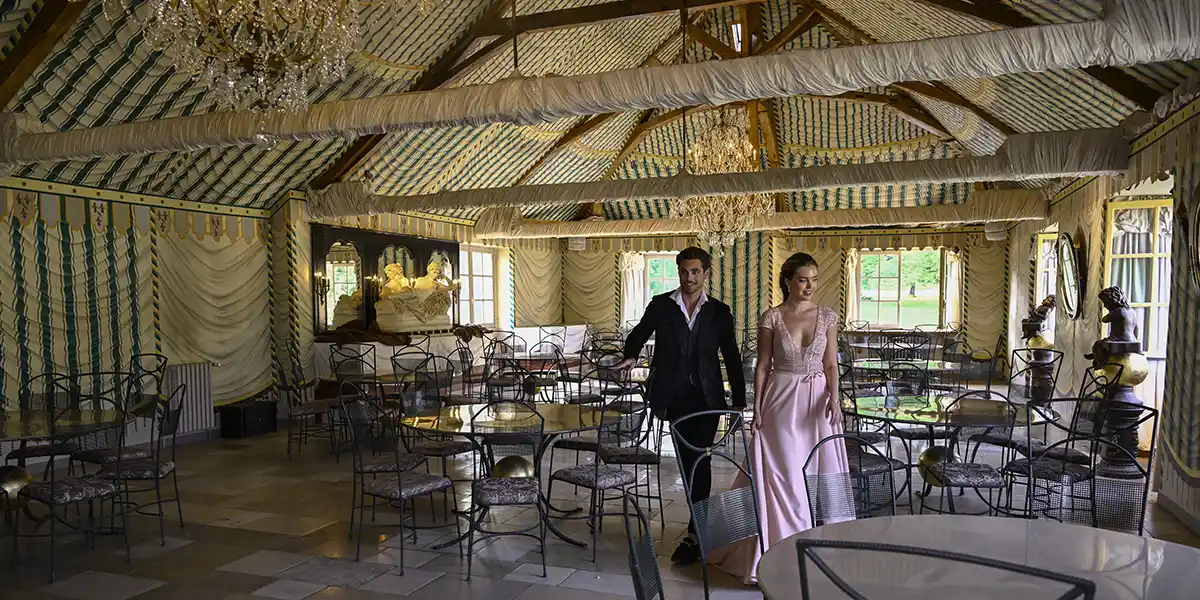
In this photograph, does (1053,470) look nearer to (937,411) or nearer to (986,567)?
(937,411)

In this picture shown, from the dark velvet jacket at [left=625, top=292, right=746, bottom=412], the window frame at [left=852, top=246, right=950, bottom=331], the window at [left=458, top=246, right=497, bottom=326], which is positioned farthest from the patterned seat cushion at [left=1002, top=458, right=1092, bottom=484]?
the window frame at [left=852, top=246, right=950, bottom=331]

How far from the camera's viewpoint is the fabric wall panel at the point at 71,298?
7.13m

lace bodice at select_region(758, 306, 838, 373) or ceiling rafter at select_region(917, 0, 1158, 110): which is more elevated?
ceiling rafter at select_region(917, 0, 1158, 110)

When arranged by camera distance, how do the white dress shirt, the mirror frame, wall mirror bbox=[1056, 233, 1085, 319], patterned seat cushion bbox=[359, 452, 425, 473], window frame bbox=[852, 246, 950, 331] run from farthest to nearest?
window frame bbox=[852, 246, 950, 331], wall mirror bbox=[1056, 233, 1085, 319], the mirror frame, patterned seat cushion bbox=[359, 452, 425, 473], the white dress shirt

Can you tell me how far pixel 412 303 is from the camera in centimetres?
1161

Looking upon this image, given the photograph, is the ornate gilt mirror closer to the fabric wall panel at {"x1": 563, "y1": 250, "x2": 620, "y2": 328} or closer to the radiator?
the radiator

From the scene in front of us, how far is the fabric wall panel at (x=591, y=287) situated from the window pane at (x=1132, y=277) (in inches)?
425

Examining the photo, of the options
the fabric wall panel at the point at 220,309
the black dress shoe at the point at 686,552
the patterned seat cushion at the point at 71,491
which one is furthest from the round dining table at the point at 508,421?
the fabric wall panel at the point at 220,309

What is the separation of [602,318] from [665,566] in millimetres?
13295

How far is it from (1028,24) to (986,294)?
9709mm

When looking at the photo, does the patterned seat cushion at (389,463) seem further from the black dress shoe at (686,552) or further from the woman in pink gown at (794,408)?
the woman in pink gown at (794,408)

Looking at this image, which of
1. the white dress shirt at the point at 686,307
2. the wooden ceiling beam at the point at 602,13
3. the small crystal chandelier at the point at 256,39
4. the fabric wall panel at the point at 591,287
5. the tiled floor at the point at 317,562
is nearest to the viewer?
the small crystal chandelier at the point at 256,39

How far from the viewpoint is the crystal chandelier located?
898 cm

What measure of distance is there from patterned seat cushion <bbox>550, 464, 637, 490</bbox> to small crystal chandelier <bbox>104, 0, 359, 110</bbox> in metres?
2.48
